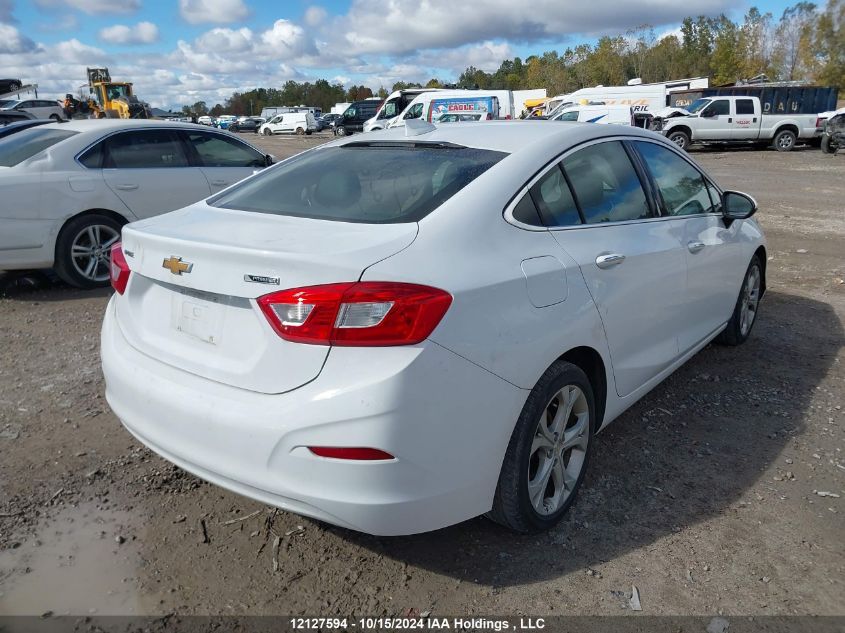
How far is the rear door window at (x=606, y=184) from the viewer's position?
10.1 ft

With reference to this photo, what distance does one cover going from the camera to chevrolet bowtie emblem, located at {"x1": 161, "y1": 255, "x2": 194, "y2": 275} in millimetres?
2418

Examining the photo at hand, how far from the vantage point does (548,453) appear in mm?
Answer: 2785

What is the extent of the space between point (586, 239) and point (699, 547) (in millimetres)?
1350

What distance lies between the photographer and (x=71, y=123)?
7266mm

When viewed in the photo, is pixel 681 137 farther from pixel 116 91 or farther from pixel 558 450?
pixel 116 91

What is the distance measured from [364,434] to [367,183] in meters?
1.26

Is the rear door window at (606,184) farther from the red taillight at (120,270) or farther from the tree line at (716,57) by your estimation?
the tree line at (716,57)

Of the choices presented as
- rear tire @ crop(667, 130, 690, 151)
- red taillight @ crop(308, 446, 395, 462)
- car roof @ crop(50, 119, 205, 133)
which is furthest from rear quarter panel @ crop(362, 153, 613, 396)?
rear tire @ crop(667, 130, 690, 151)

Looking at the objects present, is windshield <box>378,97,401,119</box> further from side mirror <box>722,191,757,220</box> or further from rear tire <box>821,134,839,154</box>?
side mirror <box>722,191,757,220</box>

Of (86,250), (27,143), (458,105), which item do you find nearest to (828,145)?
(458,105)

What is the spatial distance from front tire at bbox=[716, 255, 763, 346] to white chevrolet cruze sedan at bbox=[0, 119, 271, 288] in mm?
5126

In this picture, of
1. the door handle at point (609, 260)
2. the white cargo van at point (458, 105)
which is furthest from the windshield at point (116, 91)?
the door handle at point (609, 260)

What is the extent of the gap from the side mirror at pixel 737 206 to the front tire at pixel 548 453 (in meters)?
2.04

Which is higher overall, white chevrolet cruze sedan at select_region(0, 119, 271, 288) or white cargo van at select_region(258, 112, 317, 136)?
white chevrolet cruze sedan at select_region(0, 119, 271, 288)
